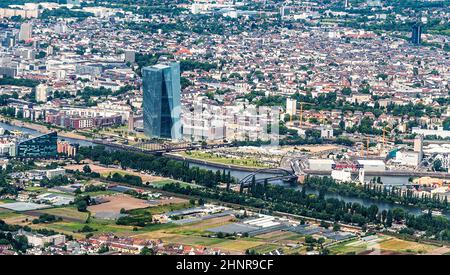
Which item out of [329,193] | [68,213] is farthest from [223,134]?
[68,213]

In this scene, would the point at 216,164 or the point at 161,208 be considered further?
the point at 216,164

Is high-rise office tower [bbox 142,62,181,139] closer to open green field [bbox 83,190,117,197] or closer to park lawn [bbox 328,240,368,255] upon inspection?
open green field [bbox 83,190,117,197]

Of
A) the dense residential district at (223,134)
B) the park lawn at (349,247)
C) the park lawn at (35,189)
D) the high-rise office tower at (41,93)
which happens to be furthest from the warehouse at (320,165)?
the high-rise office tower at (41,93)

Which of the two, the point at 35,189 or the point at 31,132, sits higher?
the point at 35,189

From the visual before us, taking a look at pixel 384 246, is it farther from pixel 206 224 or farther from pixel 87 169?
pixel 87 169
